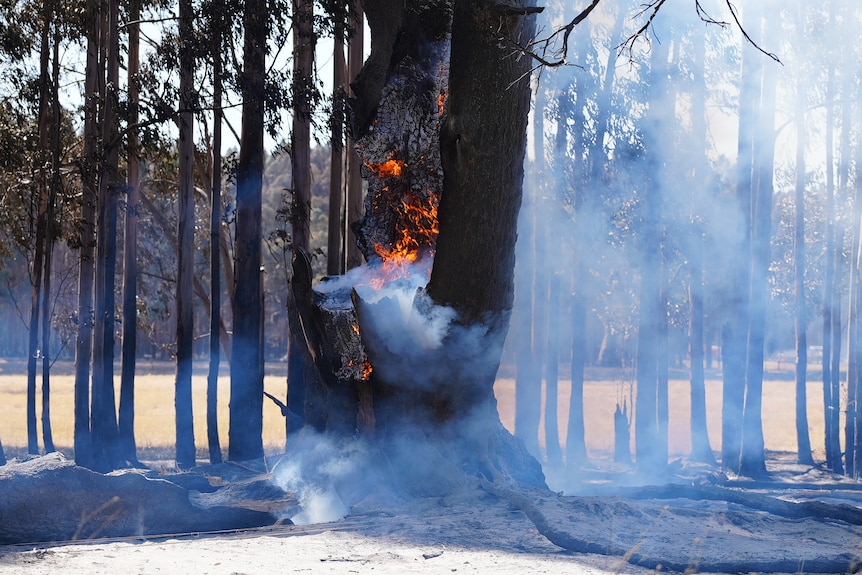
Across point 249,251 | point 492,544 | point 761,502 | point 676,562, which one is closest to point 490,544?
point 492,544

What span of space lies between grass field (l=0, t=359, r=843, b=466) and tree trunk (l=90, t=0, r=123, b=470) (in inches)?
133

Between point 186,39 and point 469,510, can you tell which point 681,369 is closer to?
point 186,39

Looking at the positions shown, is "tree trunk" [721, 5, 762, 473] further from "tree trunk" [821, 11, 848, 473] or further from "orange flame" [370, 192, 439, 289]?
"orange flame" [370, 192, 439, 289]

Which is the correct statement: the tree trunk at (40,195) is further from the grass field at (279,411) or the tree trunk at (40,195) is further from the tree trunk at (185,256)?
the tree trunk at (185,256)

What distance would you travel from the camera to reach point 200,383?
157ft

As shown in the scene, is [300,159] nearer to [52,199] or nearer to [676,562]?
[52,199]

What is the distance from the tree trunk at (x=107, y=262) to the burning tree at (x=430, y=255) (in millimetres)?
6897

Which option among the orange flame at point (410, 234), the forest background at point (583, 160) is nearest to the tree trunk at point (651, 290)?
the forest background at point (583, 160)

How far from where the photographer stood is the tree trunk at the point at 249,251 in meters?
14.8

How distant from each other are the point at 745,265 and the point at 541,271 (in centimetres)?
418

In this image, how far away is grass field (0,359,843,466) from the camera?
76.7ft

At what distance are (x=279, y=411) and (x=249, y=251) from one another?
1877 centimetres

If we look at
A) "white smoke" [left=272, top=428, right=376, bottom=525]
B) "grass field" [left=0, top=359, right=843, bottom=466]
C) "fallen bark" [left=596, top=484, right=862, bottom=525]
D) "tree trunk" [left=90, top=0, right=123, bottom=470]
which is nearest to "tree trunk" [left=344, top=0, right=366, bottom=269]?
"tree trunk" [left=90, top=0, right=123, bottom=470]

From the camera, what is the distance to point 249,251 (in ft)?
50.4
